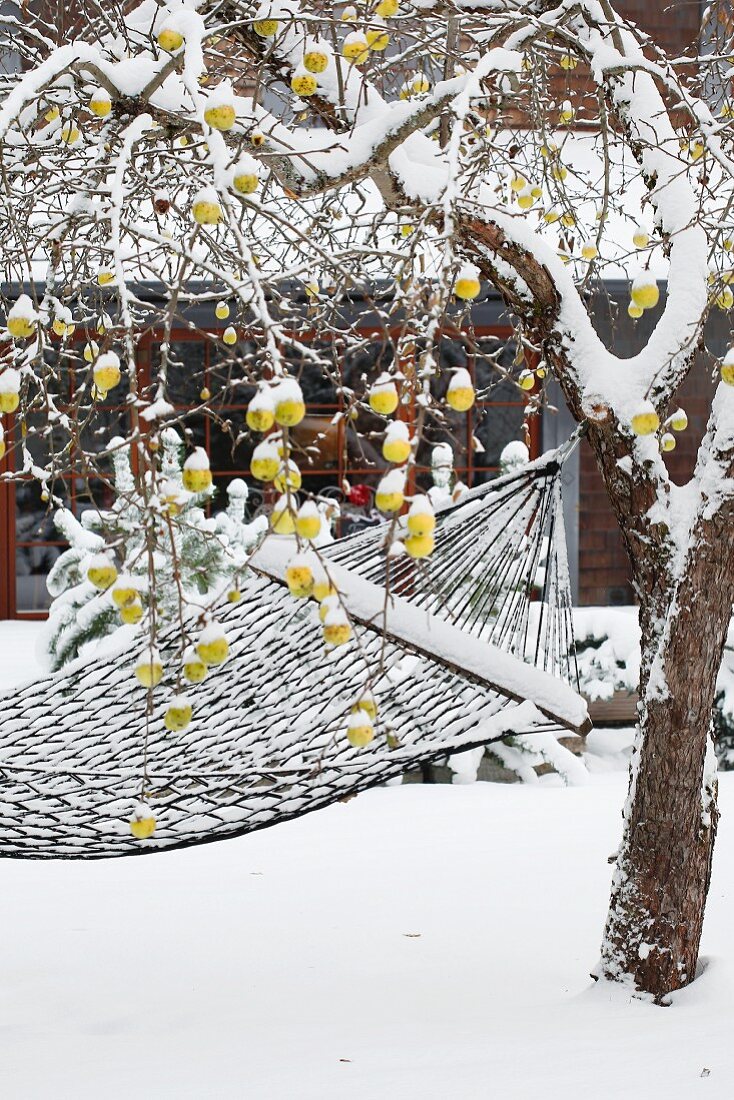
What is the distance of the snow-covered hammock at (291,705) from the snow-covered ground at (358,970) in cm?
36

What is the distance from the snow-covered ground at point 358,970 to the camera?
2.01m

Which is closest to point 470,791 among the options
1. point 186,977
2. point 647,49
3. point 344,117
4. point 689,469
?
point 186,977

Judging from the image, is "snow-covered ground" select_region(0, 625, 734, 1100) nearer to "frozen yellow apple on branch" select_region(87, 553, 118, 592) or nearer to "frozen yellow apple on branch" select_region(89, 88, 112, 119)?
"frozen yellow apple on branch" select_region(87, 553, 118, 592)

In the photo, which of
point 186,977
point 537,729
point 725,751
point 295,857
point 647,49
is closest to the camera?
point 537,729

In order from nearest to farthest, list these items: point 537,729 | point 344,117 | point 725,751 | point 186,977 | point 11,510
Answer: point 537,729 → point 344,117 → point 186,977 → point 725,751 → point 11,510

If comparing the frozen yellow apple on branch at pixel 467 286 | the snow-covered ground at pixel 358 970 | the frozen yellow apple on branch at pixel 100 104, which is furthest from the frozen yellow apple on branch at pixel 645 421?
the snow-covered ground at pixel 358 970

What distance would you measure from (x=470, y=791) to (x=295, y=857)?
894 mm

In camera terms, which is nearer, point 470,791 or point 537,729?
point 537,729

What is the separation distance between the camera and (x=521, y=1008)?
7.66 ft

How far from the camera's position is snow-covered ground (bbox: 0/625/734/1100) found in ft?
6.58

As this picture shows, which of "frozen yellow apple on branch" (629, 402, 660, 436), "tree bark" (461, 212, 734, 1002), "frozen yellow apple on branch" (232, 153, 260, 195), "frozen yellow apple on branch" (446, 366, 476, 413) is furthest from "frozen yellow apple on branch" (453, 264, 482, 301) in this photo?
"tree bark" (461, 212, 734, 1002)

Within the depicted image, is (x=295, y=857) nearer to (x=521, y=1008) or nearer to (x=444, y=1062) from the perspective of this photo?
(x=521, y=1008)

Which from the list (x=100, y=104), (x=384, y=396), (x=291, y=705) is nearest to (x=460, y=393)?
(x=384, y=396)

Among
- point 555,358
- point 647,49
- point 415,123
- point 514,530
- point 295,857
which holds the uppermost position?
point 647,49
